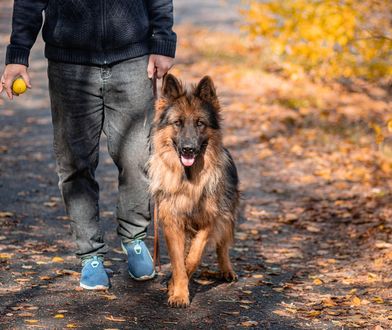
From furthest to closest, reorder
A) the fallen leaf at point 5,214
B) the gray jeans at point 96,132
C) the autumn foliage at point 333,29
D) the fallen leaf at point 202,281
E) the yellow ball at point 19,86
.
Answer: the autumn foliage at point 333,29 → the fallen leaf at point 5,214 → the fallen leaf at point 202,281 → the gray jeans at point 96,132 → the yellow ball at point 19,86

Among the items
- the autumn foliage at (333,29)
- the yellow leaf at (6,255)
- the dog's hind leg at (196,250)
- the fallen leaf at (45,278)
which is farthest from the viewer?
the autumn foliage at (333,29)

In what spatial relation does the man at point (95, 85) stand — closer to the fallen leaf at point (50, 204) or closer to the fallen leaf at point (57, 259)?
the fallen leaf at point (57, 259)

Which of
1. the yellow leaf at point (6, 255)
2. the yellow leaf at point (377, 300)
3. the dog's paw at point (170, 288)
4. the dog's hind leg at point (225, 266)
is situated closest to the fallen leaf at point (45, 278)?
the yellow leaf at point (6, 255)

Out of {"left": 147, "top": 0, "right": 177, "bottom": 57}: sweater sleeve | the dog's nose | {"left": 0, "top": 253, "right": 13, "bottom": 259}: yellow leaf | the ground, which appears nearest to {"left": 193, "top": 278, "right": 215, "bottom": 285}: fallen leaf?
the ground

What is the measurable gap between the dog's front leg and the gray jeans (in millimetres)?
299

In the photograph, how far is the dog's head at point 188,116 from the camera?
495 centimetres

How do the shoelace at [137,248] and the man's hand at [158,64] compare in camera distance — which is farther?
the shoelace at [137,248]

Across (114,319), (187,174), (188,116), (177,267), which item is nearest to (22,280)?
(114,319)

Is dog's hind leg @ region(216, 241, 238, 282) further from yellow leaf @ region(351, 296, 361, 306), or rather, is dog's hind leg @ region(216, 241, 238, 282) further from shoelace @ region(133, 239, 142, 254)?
yellow leaf @ region(351, 296, 361, 306)

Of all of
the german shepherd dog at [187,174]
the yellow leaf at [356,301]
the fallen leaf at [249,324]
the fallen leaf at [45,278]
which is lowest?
the yellow leaf at [356,301]

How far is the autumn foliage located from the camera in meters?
7.82

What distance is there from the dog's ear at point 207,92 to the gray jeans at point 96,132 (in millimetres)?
336

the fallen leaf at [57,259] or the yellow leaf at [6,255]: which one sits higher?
the yellow leaf at [6,255]

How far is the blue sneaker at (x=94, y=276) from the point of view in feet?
16.7
